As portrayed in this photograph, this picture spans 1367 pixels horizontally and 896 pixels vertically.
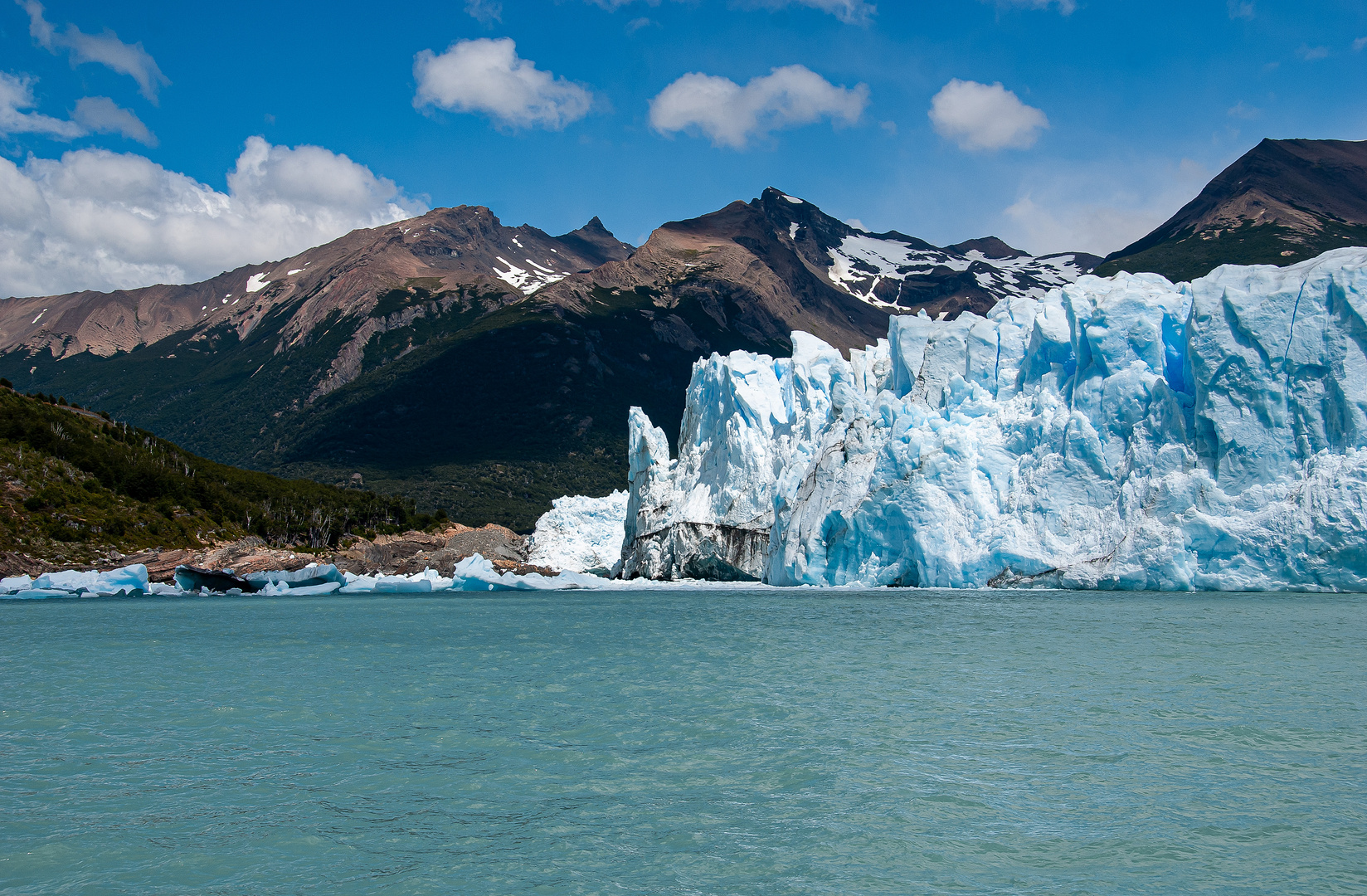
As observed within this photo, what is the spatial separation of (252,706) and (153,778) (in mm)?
3985

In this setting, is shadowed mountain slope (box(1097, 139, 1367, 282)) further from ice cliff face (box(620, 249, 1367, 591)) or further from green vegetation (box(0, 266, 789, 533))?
ice cliff face (box(620, 249, 1367, 591))

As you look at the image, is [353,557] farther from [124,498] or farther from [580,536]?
[580,536]

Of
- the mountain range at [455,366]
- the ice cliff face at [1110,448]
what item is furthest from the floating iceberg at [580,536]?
the mountain range at [455,366]

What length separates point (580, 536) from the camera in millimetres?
62250

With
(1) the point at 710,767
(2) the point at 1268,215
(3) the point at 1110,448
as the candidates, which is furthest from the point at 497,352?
(1) the point at 710,767

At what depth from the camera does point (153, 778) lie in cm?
912

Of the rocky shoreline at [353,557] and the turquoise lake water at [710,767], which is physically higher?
the rocky shoreline at [353,557]

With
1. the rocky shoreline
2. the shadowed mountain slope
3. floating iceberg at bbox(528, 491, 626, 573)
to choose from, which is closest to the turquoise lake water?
the rocky shoreline

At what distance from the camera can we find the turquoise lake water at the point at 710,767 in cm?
664

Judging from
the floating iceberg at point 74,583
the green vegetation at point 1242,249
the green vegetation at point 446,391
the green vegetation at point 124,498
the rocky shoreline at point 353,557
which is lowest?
the floating iceberg at point 74,583

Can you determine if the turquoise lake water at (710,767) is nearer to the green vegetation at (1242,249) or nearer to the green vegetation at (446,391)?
the green vegetation at (446,391)

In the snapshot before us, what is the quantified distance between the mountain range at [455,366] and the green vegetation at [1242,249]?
41.5m

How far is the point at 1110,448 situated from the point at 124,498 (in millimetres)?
51000

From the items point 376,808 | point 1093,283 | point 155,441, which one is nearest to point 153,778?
point 376,808
